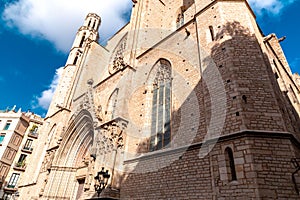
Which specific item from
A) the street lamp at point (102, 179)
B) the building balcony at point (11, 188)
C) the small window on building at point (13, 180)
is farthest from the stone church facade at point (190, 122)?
the small window on building at point (13, 180)

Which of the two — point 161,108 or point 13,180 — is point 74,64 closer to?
point 13,180

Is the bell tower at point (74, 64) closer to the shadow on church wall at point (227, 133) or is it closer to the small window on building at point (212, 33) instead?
the shadow on church wall at point (227, 133)

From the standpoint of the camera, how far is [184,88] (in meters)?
7.94

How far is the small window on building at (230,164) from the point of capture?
4926mm

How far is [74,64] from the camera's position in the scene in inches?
851

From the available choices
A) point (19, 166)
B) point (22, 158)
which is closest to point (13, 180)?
point (19, 166)

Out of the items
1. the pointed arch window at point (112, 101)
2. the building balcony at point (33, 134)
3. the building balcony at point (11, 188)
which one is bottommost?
the building balcony at point (11, 188)

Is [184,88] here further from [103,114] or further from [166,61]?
[103,114]

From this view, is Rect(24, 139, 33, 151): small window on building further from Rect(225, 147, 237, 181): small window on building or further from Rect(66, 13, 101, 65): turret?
Rect(225, 147, 237, 181): small window on building

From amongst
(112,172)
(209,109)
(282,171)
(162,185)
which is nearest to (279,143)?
(282,171)

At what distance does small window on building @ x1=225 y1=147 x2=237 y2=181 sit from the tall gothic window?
2.62 m

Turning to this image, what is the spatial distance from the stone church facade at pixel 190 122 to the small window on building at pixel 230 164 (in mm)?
24

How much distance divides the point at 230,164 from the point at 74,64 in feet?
65.7

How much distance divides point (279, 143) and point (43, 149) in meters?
14.9
